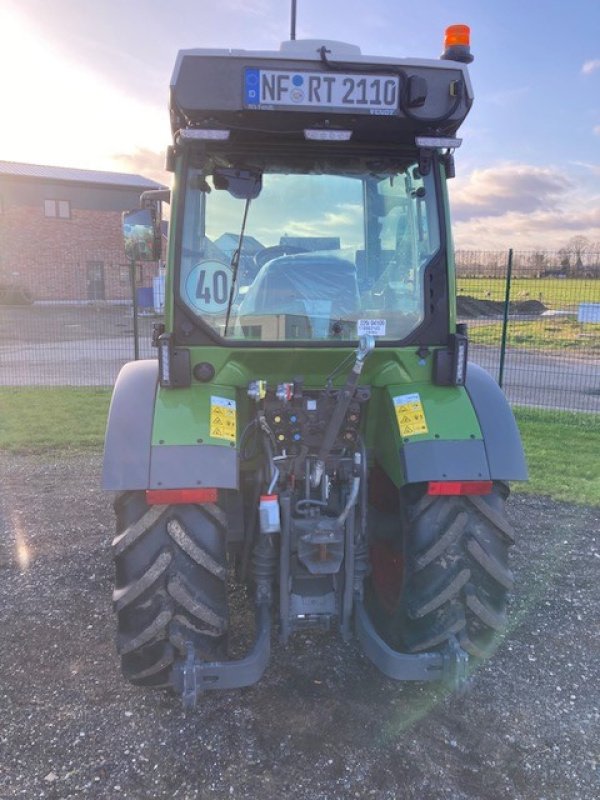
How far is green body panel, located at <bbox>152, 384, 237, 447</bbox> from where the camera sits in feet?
9.20

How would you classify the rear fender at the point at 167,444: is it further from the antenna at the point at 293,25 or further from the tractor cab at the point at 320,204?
the antenna at the point at 293,25

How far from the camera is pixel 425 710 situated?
305 cm

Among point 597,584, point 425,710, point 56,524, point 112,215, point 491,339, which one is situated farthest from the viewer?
point 112,215

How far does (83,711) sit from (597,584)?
3.29 m

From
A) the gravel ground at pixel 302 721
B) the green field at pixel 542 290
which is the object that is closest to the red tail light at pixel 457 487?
the gravel ground at pixel 302 721

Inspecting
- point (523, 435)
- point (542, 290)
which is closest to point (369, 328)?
point (523, 435)

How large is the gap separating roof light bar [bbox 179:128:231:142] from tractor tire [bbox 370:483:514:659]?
5.83 feet

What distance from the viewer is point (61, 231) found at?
36.4 meters

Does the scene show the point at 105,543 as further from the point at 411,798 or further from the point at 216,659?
the point at 411,798

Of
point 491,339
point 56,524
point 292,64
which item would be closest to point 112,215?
point 491,339

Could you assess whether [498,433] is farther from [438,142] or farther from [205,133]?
[205,133]

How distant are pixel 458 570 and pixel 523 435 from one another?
19.2ft

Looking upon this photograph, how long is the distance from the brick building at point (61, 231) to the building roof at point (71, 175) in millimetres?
55

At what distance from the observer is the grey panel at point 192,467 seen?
2.70 meters
